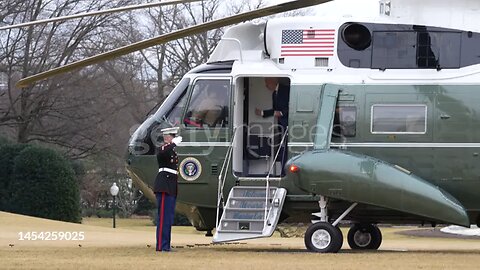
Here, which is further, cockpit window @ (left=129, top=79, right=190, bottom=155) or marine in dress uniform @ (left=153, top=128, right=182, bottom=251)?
cockpit window @ (left=129, top=79, right=190, bottom=155)

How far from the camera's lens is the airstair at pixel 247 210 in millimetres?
15688

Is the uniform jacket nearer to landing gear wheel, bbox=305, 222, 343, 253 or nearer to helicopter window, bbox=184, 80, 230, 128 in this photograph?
helicopter window, bbox=184, 80, 230, 128

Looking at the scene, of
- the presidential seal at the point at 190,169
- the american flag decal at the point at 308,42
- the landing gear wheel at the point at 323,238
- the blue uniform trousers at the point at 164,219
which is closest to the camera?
the blue uniform trousers at the point at 164,219

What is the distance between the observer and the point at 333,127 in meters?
16.1

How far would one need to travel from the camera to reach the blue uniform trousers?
595 inches

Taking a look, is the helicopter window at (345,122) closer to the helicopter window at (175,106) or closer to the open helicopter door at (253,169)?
the open helicopter door at (253,169)

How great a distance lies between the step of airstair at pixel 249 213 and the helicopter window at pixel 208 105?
116 centimetres

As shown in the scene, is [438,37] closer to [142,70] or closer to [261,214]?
[261,214]

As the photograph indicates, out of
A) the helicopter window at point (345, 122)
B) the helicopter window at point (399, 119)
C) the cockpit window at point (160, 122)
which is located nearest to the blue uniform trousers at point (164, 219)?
the cockpit window at point (160, 122)

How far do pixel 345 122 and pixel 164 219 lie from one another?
10.4 feet

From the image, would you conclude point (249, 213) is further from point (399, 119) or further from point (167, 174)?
point (399, 119)

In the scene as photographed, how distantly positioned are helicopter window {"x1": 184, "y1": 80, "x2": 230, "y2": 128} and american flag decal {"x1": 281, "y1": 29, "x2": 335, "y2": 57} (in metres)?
1.12

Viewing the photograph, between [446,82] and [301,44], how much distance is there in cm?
233

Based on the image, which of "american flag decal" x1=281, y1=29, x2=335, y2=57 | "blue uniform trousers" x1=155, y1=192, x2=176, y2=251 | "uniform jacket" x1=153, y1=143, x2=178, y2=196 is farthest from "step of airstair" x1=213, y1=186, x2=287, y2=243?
"american flag decal" x1=281, y1=29, x2=335, y2=57
